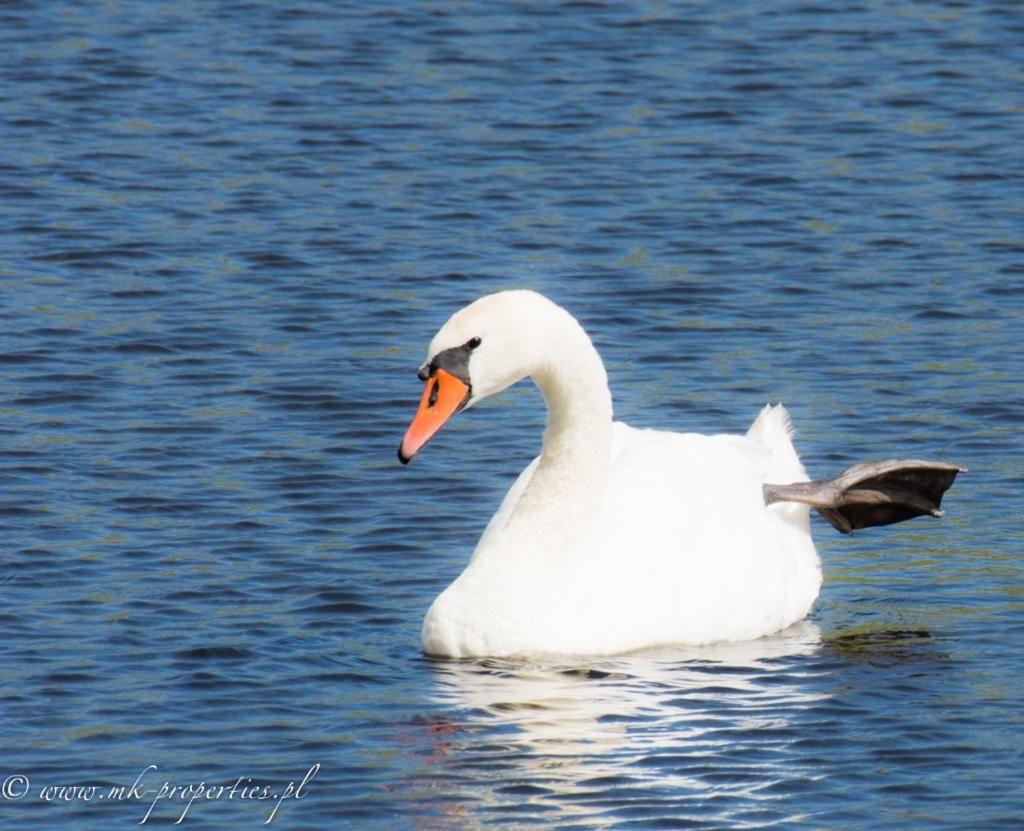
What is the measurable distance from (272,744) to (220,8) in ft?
47.4

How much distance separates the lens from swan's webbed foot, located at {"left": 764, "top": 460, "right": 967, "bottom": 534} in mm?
11758

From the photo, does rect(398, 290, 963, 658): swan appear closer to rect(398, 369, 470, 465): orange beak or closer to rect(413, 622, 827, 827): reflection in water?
rect(398, 369, 470, 465): orange beak

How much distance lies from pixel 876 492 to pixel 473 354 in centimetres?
266

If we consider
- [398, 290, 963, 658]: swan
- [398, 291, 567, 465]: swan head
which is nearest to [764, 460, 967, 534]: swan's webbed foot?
[398, 290, 963, 658]: swan

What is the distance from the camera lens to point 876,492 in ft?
39.0

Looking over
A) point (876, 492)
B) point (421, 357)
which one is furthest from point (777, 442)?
point (421, 357)

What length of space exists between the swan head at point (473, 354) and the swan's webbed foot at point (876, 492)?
2.03 meters

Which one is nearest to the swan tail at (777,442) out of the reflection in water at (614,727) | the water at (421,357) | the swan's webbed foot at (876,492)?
the swan's webbed foot at (876,492)

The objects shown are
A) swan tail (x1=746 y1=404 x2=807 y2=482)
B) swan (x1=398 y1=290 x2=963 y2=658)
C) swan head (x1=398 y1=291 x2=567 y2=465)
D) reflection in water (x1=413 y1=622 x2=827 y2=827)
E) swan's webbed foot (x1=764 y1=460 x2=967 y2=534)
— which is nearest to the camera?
reflection in water (x1=413 y1=622 x2=827 y2=827)

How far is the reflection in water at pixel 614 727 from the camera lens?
348 inches

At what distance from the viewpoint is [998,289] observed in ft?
51.6

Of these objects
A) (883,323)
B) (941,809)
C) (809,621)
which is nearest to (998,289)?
(883,323)

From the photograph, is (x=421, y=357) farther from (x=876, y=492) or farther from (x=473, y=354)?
(x=473, y=354)

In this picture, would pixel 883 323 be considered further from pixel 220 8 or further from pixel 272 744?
pixel 220 8
